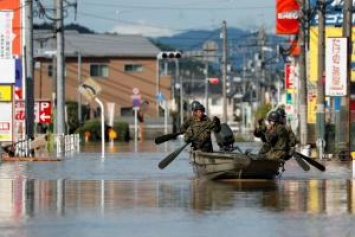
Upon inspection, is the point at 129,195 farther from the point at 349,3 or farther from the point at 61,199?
the point at 349,3

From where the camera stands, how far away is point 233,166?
23500mm

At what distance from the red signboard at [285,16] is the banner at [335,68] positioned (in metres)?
20.3

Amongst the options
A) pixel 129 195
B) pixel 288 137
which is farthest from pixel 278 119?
pixel 129 195

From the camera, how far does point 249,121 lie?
A: 4033 inches

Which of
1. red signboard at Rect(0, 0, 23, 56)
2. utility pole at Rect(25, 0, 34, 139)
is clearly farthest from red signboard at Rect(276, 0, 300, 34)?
utility pole at Rect(25, 0, 34, 139)

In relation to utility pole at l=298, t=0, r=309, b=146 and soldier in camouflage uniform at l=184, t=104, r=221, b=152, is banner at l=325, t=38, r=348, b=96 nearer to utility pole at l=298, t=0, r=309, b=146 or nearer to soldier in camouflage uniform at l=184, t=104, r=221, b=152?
utility pole at l=298, t=0, r=309, b=146

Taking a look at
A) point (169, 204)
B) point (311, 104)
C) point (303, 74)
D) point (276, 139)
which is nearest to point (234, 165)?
point (276, 139)

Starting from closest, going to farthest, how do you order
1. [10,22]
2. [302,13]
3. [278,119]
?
[278,119] → [10,22] → [302,13]

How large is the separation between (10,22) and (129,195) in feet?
71.4

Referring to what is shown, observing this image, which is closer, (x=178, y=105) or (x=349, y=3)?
(x=349, y=3)

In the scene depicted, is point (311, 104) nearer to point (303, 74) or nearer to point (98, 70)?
point (303, 74)

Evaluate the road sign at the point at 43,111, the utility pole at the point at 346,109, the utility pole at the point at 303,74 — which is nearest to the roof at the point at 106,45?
the road sign at the point at 43,111

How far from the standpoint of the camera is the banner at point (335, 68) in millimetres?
38188

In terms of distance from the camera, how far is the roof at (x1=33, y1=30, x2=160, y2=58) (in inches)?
3898
